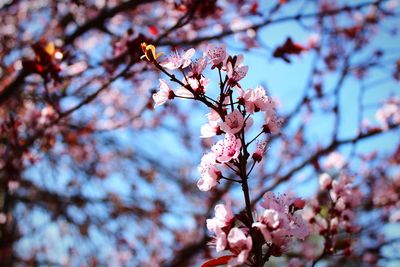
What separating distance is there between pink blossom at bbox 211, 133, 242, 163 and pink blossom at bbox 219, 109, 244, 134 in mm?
27

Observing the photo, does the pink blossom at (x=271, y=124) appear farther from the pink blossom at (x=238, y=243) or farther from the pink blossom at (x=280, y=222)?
the pink blossom at (x=238, y=243)

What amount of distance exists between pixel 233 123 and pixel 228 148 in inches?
3.7

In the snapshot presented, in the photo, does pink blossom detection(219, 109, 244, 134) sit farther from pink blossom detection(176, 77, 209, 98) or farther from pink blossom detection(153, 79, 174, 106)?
pink blossom detection(153, 79, 174, 106)

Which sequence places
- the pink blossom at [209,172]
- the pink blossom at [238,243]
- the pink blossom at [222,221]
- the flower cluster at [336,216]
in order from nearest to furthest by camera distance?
the pink blossom at [238,243] → the pink blossom at [222,221] → the pink blossom at [209,172] → the flower cluster at [336,216]

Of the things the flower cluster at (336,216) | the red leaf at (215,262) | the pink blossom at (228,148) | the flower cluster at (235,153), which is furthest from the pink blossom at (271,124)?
the flower cluster at (336,216)

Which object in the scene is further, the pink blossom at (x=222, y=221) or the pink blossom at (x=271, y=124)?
the pink blossom at (x=271, y=124)

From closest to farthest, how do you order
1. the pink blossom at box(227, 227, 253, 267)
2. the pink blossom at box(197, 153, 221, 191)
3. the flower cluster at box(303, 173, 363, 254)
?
the pink blossom at box(227, 227, 253, 267)
the pink blossom at box(197, 153, 221, 191)
the flower cluster at box(303, 173, 363, 254)

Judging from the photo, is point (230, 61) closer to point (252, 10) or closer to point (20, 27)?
point (252, 10)

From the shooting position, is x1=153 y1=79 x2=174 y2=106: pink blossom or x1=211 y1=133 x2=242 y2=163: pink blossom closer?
x1=211 y1=133 x2=242 y2=163: pink blossom

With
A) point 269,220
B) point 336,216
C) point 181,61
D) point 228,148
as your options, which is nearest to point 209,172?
point 228,148

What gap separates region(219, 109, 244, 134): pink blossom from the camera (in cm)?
127

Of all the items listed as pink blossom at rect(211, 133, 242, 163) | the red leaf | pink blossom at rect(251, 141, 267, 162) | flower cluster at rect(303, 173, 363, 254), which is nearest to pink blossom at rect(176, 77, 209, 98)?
pink blossom at rect(211, 133, 242, 163)

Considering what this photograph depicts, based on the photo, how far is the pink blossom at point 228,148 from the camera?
1283 mm

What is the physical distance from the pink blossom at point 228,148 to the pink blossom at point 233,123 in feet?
0.09
